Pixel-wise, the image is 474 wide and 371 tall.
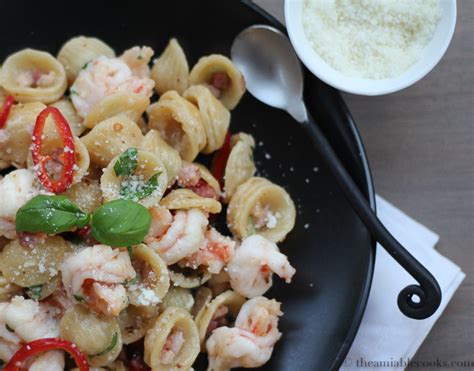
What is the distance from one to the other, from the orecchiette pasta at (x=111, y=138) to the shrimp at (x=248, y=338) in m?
0.56

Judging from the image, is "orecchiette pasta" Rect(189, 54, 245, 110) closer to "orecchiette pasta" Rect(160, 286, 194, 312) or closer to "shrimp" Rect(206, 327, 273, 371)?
"orecchiette pasta" Rect(160, 286, 194, 312)

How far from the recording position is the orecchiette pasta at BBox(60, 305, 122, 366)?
1729 mm

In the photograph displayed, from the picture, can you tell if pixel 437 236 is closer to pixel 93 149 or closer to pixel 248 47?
pixel 248 47

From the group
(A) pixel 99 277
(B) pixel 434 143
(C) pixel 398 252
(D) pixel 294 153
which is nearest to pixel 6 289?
(A) pixel 99 277

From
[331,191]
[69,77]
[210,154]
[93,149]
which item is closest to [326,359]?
[331,191]

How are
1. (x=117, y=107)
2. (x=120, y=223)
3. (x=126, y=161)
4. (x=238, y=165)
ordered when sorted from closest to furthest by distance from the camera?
(x=120, y=223), (x=126, y=161), (x=117, y=107), (x=238, y=165)

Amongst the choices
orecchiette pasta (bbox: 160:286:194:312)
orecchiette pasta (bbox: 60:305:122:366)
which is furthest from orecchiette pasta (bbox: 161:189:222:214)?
orecchiette pasta (bbox: 60:305:122:366)

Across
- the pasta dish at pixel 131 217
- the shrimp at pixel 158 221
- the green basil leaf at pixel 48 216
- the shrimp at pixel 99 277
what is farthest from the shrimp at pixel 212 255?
the green basil leaf at pixel 48 216

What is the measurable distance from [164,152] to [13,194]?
415 mm

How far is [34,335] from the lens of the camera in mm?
1750

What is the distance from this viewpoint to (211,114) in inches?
75.9

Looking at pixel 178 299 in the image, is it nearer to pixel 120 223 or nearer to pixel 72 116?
pixel 120 223

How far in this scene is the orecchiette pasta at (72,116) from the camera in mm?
1949

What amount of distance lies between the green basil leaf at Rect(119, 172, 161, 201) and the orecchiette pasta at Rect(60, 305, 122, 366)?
31 cm
